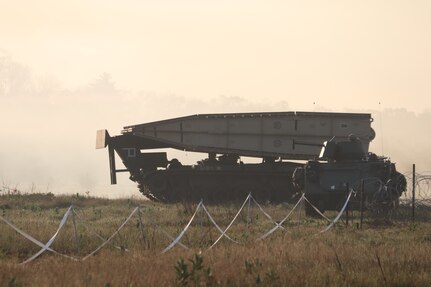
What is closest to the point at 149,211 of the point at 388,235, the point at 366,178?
the point at 366,178

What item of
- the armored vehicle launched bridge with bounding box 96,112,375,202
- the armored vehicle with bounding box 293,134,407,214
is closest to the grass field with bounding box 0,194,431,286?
the armored vehicle with bounding box 293,134,407,214

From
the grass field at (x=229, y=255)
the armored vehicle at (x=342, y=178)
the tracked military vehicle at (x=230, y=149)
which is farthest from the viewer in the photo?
the tracked military vehicle at (x=230, y=149)

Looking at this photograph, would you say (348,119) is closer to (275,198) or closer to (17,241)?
(275,198)

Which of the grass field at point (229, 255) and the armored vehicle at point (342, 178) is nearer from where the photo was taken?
the grass field at point (229, 255)

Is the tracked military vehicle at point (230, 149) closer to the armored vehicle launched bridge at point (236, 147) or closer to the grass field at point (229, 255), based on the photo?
the armored vehicle launched bridge at point (236, 147)

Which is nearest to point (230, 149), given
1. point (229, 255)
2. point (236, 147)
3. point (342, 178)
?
point (236, 147)

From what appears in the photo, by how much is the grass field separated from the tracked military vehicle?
1019cm

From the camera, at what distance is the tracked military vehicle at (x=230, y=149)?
33.7m

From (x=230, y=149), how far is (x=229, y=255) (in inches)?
821

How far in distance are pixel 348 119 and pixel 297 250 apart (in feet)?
63.7

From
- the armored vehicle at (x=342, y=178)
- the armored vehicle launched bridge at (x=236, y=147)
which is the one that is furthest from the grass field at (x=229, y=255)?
the armored vehicle launched bridge at (x=236, y=147)

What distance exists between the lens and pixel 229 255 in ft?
45.9

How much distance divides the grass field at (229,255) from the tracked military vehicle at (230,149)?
33.4ft

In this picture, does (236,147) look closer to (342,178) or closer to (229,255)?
(342,178)
